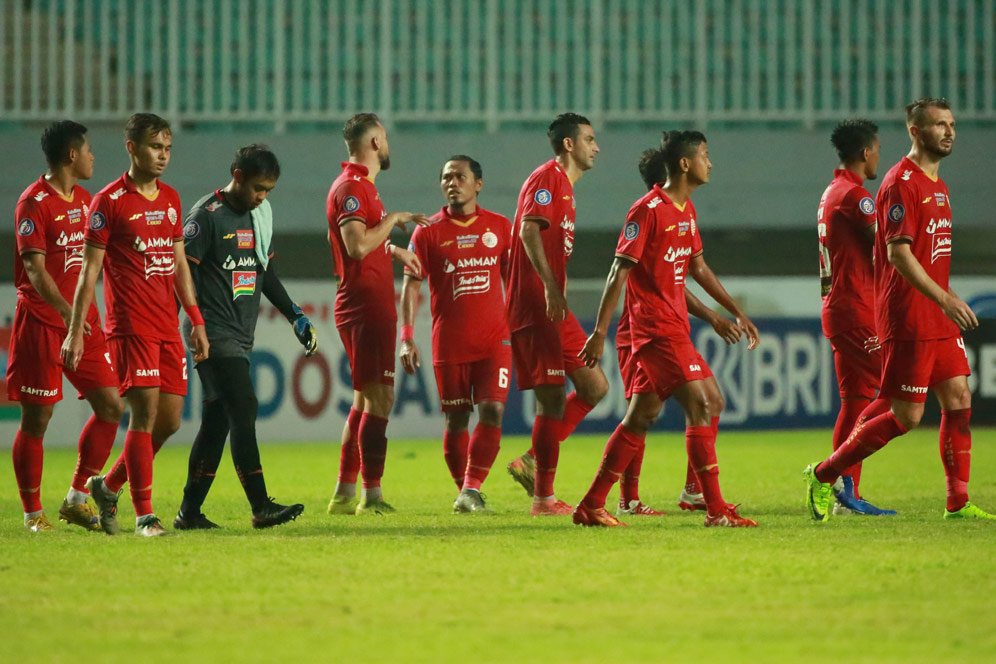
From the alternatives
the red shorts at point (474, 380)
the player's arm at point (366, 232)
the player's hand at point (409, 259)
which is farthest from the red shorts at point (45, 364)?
the red shorts at point (474, 380)

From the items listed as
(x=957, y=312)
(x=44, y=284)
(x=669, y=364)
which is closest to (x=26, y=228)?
(x=44, y=284)

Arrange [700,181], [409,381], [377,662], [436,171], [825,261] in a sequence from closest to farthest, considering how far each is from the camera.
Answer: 1. [377,662]
2. [700,181]
3. [825,261]
4. [409,381]
5. [436,171]

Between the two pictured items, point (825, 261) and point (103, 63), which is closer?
point (825, 261)

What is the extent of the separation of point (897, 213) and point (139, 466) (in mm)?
3657

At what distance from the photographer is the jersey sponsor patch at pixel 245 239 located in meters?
7.50

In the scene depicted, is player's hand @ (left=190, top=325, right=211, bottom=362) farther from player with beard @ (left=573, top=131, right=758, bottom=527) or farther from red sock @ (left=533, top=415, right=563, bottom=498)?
red sock @ (left=533, top=415, right=563, bottom=498)

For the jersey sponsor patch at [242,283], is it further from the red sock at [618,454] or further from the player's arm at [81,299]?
the red sock at [618,454]

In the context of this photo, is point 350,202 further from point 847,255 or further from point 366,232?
point 847,255

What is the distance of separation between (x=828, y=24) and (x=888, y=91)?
3.95ft

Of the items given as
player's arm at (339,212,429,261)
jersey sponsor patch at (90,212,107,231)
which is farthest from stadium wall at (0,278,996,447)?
jersey sponsor patch at (90,212,107,231)

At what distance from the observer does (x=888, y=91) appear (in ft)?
67.1

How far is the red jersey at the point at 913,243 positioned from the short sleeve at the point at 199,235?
3191 mm

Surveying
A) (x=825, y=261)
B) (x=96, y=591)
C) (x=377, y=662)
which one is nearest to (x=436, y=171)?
(x=825, y=261)

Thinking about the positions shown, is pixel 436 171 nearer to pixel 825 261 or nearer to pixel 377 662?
pixel 825 261
